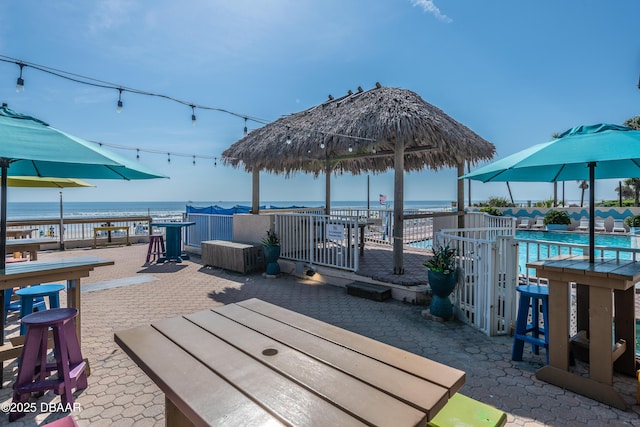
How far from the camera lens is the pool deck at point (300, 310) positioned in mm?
2340

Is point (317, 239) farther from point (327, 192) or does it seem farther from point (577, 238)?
point (577, 238)

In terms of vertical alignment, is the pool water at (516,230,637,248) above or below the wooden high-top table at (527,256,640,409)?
below

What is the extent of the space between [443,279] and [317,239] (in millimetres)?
3423

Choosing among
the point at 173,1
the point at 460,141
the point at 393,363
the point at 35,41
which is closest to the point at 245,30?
the point at 173,1

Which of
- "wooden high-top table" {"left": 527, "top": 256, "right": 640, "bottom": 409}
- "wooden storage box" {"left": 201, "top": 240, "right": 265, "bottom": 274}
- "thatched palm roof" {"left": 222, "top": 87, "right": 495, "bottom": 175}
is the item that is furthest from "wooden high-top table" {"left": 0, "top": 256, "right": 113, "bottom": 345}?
"thatched palm roof" {"left": 222, "top": 87, "right": 495, "bottom": 175}

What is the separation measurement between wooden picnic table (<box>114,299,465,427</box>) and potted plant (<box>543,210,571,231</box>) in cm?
1836

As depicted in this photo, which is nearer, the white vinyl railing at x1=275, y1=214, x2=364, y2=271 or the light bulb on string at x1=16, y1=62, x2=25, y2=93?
the light bulb on string at x1=16, y1=62, x2=25, y2=93

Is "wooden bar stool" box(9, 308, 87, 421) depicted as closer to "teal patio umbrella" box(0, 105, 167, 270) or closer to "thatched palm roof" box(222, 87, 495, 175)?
"teal patio umbrella" box(0, 105, 167, 270)

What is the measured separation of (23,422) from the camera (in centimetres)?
226

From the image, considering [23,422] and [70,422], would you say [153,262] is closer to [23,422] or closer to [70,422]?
[23,422]

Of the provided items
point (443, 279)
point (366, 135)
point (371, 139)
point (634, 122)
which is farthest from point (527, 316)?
point (634, 122)

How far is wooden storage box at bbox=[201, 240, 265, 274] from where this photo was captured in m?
7.13

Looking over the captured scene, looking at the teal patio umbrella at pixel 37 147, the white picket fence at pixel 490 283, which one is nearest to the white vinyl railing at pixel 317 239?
the white picket fence at pixel 490 283

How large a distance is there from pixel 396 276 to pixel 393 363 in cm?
439
